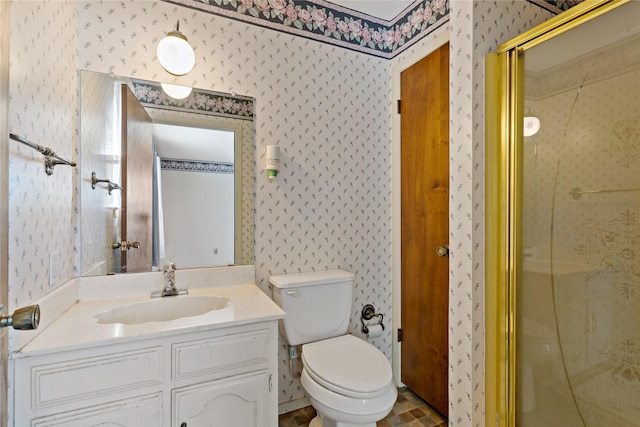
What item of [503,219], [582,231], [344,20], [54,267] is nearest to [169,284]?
[54,267]

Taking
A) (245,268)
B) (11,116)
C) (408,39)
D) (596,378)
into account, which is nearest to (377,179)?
(408,39)

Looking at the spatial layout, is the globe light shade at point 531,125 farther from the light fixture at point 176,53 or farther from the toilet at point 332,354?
the light fixture at point 176,53

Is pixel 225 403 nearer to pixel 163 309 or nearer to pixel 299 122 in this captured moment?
pixel 163 309

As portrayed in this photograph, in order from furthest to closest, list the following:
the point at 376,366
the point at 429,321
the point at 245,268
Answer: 1. the point at 429,321
2. the point at 245,268
3. the point at 376,366

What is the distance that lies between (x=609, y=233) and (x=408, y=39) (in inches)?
61.4

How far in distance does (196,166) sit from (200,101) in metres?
0.34

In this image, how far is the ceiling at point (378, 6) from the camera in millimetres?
1957

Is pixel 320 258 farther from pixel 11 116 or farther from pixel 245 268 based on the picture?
pixel 11 116

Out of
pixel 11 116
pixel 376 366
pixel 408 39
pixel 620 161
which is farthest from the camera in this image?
pixel 408 39

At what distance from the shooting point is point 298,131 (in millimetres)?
1884

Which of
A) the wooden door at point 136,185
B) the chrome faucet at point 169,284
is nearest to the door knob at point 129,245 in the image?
the wooden door at point 136,185

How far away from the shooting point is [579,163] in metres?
1.16

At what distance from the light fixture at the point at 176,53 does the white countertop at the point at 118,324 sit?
1.09 m

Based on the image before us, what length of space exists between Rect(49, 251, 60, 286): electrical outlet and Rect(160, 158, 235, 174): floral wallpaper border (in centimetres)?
60
